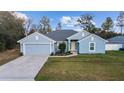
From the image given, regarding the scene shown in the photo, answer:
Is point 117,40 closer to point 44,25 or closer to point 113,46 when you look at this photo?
point 113,46

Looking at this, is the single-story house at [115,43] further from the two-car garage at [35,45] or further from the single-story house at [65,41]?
the two-car garage at [35,45]

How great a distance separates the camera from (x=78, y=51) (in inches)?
750

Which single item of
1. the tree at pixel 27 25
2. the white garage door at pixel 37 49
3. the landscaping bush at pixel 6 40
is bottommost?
the white garage door at pixel 37 49

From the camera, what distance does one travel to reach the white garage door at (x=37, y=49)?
16672mm

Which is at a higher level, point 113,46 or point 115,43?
point 115,43

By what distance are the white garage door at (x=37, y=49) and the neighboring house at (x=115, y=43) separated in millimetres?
7735

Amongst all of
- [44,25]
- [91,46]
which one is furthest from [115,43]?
[44,25]

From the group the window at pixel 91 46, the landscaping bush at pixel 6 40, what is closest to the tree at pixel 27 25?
the landscaping bush at pixel 6 40

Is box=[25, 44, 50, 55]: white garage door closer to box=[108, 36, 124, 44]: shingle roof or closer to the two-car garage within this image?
the two-car garage

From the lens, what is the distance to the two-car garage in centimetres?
1678

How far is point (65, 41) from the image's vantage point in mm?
20391

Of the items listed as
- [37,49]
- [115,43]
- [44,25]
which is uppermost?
[44,25]
